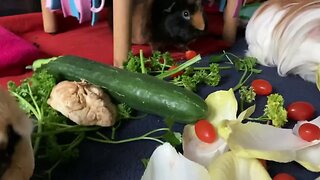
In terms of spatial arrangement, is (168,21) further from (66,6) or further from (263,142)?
(263,142)

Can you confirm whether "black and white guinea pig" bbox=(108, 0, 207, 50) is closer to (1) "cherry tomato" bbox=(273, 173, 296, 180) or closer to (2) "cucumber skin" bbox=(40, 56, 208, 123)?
(2) "cucumber skin" bbox=(40, 56, 208, 123)

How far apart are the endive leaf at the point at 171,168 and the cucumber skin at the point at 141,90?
16 cm

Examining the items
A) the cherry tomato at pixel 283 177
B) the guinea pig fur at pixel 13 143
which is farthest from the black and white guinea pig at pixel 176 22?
the guinea pig fur at pixel 13 143

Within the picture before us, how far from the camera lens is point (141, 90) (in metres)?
0.98

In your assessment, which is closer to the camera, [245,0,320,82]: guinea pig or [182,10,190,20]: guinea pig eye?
[245,0,320,82]: guinea pig

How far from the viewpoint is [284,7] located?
1335mm

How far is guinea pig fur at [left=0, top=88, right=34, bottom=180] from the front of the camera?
0.57 metres

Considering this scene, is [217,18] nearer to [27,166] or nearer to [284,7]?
[284,7]

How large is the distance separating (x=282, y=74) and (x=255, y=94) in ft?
0.69

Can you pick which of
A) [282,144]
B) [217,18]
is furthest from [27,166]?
[217,18]

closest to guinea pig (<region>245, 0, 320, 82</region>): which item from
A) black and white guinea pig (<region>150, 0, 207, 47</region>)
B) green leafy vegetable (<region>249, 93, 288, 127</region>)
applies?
black and white guinea pig (<region>150, 0, 207, 47</region>)

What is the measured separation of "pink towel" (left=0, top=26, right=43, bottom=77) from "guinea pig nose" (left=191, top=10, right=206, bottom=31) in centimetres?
44

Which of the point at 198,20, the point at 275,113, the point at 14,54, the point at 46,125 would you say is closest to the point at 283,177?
the point at 275,113

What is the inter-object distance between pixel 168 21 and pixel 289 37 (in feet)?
1.12
